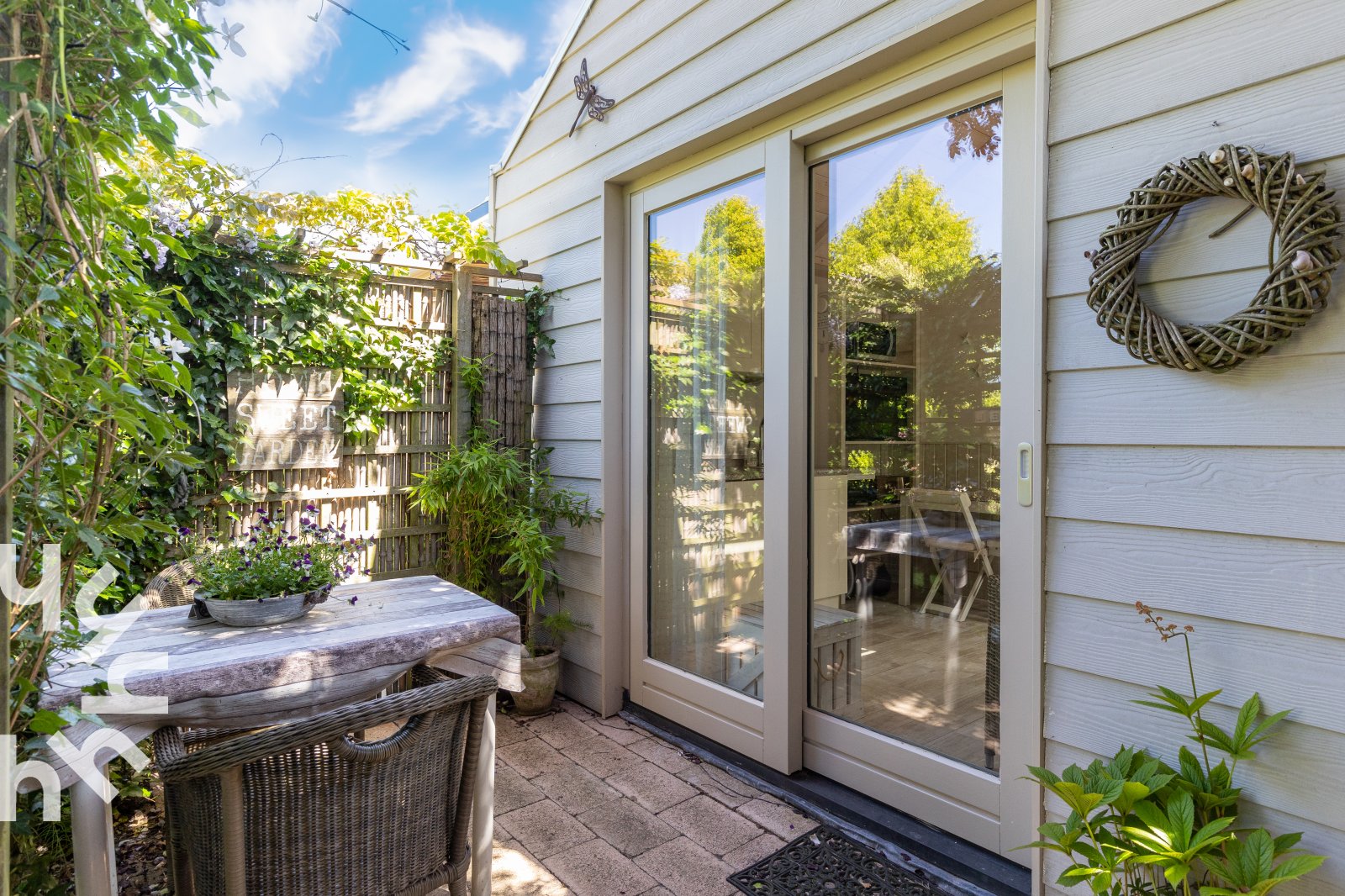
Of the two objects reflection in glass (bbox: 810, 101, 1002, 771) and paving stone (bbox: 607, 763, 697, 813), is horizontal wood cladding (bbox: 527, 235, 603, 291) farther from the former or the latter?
paving stone (bbox: 607, 763, 697, 813)

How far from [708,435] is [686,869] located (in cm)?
154

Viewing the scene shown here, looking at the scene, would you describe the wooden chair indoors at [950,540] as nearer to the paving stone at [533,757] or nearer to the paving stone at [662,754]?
the paving stone at [662,754]

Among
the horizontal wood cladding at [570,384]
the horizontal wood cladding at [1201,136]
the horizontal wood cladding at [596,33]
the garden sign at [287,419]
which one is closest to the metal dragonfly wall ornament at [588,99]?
the horizontal wood cladding at [596,33]

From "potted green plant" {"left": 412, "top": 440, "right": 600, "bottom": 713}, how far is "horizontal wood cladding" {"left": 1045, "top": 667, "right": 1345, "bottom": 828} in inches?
79.9

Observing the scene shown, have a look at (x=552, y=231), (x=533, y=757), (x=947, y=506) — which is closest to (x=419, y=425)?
(x=552, y=231)

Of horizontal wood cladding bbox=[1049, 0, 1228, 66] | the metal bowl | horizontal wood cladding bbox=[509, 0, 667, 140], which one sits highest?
horizontal wood cladding bbox=[509, 0, 667, 140]

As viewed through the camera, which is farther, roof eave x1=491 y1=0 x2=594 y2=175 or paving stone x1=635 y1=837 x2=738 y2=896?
roof eave x1=491 y1=0 x2=594 y2=175

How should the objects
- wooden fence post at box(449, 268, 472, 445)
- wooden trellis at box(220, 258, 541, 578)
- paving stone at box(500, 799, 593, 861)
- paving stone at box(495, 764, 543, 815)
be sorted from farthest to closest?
wooden fence post at box(449, 268, 472, 445) → wooden trellis at box(220, 258, 541, 578) → paving stone at box(495, 764, 543, 815) → paving stone at box(500, 799, 593, 861)

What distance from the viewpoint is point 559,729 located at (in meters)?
3.21

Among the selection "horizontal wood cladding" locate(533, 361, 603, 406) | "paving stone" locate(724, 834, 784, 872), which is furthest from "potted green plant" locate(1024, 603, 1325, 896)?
"horizontal wood cladding" locate(533, 361, 603, 406)

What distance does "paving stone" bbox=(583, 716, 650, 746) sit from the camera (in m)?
3.09

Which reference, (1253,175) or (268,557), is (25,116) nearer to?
(268,557)

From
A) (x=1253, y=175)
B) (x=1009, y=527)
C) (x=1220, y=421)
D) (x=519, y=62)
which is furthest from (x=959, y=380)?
(x=519, y=62)

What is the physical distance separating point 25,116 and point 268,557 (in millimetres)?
1399
